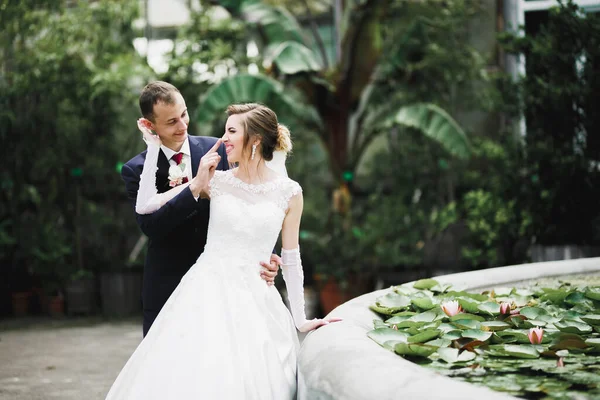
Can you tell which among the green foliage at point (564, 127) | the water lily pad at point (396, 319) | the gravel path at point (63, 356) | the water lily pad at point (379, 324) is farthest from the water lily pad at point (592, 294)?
the green foliage at point (564, 127)

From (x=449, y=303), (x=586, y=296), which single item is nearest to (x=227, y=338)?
(x=449, y=303)

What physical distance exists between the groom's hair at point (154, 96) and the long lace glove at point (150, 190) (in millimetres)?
162

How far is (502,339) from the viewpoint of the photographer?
306cm

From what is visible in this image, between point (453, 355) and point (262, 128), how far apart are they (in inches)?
50.7

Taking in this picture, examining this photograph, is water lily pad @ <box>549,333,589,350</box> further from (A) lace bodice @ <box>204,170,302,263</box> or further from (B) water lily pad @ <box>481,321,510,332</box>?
(A) lace bodice @ <box>204,170,302,263</box>

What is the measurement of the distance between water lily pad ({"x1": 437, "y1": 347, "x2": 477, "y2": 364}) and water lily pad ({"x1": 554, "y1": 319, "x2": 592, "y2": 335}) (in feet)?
2.03

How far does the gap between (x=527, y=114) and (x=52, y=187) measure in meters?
5.87

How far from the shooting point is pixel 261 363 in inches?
116

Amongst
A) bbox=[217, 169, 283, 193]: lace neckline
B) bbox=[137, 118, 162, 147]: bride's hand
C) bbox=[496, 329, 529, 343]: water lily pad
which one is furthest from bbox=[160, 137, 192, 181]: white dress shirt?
bbox=[496, 329, 529, 343]: water lily pad

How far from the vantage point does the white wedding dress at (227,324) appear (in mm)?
2871

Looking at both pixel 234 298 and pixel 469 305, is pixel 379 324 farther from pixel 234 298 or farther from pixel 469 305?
pixel 234 298

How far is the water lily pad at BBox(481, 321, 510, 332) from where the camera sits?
3260mm

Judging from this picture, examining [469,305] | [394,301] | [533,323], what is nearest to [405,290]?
[394,301]

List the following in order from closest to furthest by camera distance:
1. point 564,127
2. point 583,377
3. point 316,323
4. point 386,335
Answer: point 583,377, point 386,335, point 316,323, point 564,127
